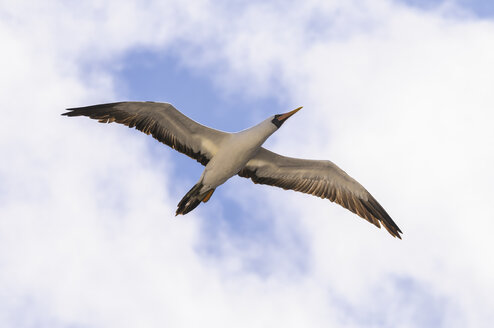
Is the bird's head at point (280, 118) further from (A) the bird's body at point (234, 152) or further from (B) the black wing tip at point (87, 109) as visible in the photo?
(B) the black wing tip at point (87, 109)

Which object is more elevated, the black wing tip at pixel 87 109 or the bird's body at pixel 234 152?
the black wing tip at pixel 87 109

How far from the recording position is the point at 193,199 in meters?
15.8

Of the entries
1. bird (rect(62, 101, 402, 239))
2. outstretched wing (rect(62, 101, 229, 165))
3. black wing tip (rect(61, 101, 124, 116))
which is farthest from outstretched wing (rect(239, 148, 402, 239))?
black wing tip (rect(61, 101, 124, 116))

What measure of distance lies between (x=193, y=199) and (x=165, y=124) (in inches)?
72.6

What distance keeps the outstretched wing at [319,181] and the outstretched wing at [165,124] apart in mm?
1304

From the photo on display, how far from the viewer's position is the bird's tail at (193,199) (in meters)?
15.6

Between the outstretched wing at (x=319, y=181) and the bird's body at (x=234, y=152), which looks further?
the outstretched wing at (x=319, y=181)

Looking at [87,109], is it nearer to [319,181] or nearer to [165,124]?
[165,124]

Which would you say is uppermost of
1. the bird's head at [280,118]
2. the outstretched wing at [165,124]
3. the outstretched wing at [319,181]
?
the bird's head at [280,118]

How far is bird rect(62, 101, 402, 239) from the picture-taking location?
15219 millimetres

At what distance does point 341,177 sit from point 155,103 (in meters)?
4.90

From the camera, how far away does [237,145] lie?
15.4 meters

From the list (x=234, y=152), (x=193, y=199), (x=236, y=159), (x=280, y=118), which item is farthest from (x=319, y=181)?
(x=193, y=199)

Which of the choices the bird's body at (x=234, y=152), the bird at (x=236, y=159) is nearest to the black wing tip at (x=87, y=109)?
the bird at (x=236, y=159)
